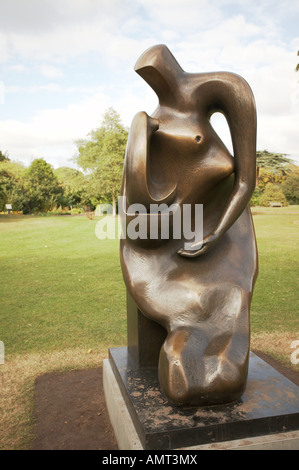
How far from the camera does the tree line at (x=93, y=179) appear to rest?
101ft

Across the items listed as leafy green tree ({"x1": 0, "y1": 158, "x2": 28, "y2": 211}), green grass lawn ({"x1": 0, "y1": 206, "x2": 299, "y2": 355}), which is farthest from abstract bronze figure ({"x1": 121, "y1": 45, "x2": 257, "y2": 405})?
leafy green tree ({"x1": 0, "y1": 158, "x2": 28, "y2": 211})

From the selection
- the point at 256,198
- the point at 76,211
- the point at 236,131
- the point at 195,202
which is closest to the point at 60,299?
the point at 195,202

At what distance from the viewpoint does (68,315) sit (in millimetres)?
6984

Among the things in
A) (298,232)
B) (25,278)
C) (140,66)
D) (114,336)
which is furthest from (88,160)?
(140,66)

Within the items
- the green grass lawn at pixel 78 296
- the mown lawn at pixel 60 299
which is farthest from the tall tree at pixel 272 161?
the mown lawn at pixel 60 299

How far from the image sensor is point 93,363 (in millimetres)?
5055

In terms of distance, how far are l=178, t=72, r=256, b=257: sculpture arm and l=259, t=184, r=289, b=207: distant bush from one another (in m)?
Result: 34.7

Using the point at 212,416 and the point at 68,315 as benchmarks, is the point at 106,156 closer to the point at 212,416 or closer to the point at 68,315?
the point at 68,315

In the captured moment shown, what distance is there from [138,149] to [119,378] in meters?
1.97

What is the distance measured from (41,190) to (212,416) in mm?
37060

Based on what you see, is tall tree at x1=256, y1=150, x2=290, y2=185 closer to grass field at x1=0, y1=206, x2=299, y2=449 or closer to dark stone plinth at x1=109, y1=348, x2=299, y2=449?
grass field at x1=0, y1=206, x2=299, y2=449

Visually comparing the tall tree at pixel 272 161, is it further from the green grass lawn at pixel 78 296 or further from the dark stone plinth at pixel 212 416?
the dark stone plinth at pixel 212 416
